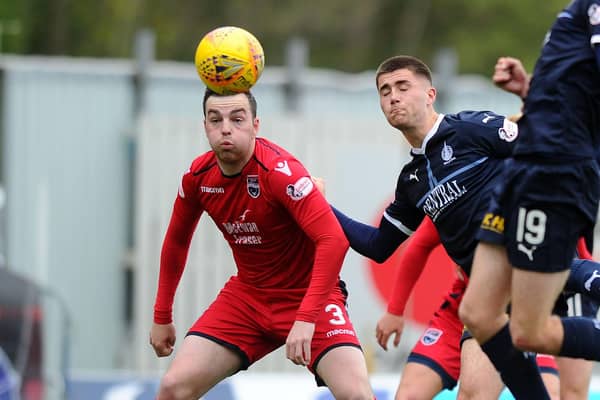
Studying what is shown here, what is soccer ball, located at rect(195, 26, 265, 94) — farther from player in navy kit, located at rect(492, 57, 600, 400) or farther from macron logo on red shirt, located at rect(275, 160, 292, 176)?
player in navy kit, located at rect(492, 57, 600, 400)

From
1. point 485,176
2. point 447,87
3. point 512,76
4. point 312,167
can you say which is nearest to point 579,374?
point 485,176

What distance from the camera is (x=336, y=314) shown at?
6863mm

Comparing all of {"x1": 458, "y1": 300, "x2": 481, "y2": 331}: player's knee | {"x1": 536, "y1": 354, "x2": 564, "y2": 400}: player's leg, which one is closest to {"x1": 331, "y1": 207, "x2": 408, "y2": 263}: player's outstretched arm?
{"x1": 536, "y1": 354, "x2": 564, "y2": 400}: player's leg

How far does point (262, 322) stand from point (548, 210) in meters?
1.92

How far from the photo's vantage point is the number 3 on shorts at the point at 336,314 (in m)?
6.81

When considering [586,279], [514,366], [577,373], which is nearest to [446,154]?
[586,279]

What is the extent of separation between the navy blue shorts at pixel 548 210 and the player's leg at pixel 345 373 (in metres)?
1.26

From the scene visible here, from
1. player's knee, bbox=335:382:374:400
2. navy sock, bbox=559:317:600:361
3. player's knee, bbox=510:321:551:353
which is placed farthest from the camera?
player's knee, bbox=335:382:374:400

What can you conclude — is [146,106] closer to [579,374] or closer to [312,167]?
[312,167]

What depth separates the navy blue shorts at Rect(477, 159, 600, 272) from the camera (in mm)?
5489

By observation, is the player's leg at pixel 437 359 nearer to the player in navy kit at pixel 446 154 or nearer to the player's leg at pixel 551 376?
the player's leg at pixel 551 376

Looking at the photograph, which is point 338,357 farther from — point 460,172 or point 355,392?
point 460,172

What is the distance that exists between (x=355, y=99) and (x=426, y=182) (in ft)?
28.7

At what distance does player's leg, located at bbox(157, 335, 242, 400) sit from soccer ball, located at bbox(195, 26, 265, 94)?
1303 millimetres
